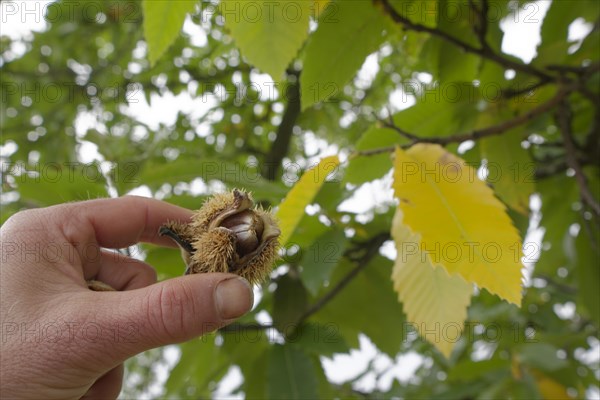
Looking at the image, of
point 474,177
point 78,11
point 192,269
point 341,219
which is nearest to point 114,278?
point 192,269

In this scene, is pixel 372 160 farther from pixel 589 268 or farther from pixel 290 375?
pixel 589 268

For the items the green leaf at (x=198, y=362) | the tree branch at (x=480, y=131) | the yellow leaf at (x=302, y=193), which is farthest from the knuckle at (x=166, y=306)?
the green leaf at (x=198, y=362)

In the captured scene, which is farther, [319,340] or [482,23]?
[319,340]

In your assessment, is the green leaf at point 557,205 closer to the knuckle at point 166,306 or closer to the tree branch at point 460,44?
the tree branch at point 460,44

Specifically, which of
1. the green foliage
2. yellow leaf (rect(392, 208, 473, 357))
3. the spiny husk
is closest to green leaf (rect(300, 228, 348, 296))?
the green foliage

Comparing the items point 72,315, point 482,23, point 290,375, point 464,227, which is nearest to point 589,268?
point 482,23

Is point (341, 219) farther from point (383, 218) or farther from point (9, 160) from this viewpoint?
point (9, 160)
